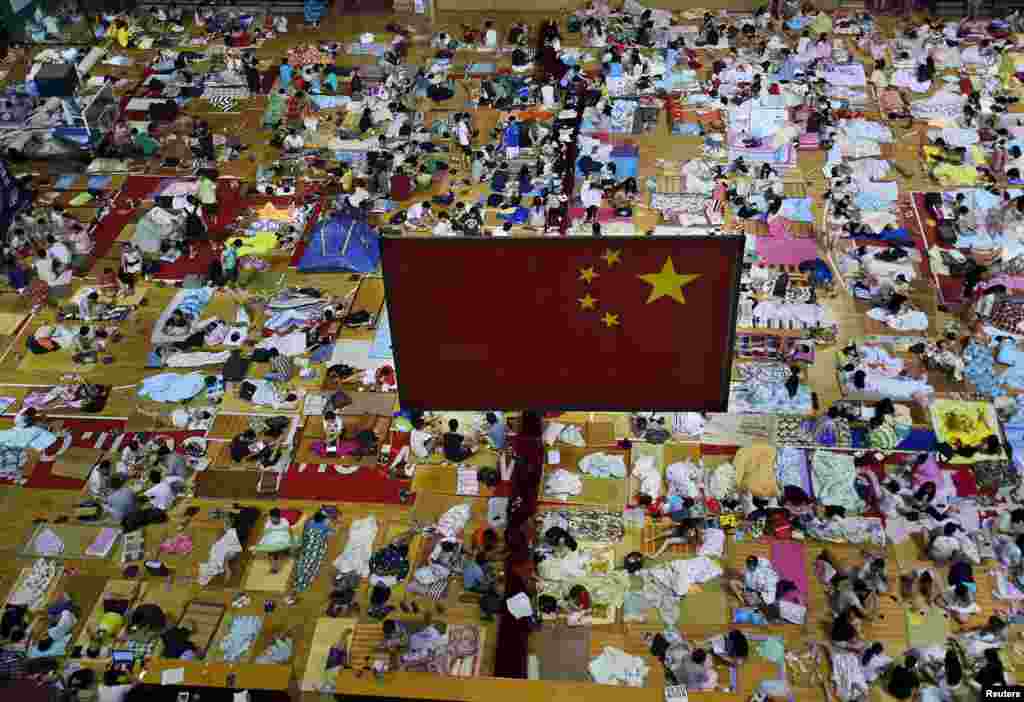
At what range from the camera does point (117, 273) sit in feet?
70.3

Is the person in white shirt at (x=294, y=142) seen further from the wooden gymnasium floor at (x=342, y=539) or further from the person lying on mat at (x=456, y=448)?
the person lying on mat at (x=456, y=448)

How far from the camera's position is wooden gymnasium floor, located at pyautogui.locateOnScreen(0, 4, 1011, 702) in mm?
13469

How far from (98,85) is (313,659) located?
1701cm

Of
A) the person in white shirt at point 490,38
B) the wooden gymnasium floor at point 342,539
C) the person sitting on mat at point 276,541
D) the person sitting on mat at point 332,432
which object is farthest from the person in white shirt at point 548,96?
the person sitting on mat at point 276,541

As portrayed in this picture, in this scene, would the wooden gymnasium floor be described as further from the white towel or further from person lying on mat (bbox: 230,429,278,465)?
person lying on mat (bbox: 230,429,278,465)

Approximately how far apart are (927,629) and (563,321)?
7071 mm

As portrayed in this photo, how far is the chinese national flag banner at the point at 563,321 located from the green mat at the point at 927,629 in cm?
435

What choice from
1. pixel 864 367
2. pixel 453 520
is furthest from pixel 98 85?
pixel 864 367

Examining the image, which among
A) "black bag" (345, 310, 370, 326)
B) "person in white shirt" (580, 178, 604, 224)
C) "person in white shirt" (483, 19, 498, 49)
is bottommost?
"black bag" (345, 310, 370, 326)

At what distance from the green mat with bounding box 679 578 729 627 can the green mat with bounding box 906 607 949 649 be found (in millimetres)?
2645

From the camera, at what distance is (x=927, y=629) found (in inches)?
579

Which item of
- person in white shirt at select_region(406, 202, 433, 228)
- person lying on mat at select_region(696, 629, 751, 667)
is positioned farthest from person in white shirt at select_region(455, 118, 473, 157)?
person lying on mat at select_region(696, 629, 751, 667)

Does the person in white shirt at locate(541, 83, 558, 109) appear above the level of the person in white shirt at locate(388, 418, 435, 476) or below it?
above

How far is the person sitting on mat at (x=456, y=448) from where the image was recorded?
1741cm
